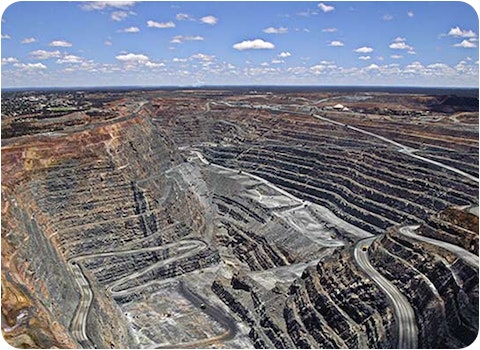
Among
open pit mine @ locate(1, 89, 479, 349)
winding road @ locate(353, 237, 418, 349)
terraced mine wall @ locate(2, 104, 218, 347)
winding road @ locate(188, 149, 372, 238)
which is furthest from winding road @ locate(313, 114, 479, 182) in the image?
terraced mine wall @ locate(2, 104, 218, 347)

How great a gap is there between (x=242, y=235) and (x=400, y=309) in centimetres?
3416

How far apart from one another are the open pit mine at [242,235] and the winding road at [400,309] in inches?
4.4

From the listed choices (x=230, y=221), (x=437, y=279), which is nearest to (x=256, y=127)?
(x=230, y=221)

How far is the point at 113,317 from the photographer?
46.2m

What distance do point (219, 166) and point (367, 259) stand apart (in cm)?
5715

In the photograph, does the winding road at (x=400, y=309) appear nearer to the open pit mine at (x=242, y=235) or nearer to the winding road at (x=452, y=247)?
the open pit mine at (x=242, y=235)

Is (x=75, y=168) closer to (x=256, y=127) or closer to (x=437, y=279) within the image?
(x=437, y=279)

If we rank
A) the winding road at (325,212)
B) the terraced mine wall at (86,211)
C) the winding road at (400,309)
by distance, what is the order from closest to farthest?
1. the winding road at (400,309)
2. the terraced mine wall at (86,211)
3. the winding road at (325,212)

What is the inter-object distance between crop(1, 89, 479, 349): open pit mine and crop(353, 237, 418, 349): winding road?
4.4 inches

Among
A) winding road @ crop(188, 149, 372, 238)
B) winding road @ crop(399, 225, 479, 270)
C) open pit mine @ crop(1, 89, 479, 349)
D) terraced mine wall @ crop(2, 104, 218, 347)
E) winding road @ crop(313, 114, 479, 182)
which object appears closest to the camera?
winding road @ crop(399, 225, 479, 270)

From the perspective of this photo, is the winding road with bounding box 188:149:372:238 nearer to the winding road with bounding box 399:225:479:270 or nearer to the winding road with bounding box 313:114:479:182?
the winding road with bounding box 313:114:479:182

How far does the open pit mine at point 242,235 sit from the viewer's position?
35.4 m

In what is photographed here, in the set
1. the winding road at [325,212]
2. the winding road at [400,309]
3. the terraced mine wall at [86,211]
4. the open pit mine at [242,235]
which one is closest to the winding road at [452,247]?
the open pit mine at [242,235]

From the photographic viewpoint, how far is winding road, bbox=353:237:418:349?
3222 cm
